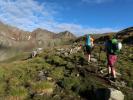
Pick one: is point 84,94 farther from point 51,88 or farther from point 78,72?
point 78,72

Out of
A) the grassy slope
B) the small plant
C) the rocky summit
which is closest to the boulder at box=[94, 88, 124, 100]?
the rocky summit

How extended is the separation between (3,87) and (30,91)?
228 centimetres

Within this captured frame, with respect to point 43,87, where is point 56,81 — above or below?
above

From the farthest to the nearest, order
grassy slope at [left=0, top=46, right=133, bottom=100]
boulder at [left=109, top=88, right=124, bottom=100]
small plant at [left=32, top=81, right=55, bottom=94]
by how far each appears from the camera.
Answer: small plant at [left=32, top=81, right=55, bottom=94] < grassy slope at [left=0, top=46, right=133, bottom=100] < boulder at [left=109, top=88, right=124, bottom=100]

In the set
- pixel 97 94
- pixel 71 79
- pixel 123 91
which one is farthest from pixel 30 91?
pixel 123 91

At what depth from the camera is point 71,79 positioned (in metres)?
22.1

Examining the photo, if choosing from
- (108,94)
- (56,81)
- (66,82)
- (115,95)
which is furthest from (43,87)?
(115,95)

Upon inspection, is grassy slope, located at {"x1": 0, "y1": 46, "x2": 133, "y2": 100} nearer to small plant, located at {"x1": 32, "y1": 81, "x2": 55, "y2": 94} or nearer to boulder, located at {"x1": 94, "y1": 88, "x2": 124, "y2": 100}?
small plant, located at {"x1": 32, "y1": 81, "x2": 55, "y2": 94}

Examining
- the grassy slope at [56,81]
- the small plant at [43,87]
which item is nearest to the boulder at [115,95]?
the grassy slope at [56,81]

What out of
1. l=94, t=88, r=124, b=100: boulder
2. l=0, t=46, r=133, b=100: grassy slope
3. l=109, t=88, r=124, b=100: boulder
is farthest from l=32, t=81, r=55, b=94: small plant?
l=109, t=88, r=124, b=100: boulder

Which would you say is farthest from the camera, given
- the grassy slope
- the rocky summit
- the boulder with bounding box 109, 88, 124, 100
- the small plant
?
the small plant

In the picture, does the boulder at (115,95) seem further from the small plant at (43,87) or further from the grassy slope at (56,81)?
the small plant at (43,87)

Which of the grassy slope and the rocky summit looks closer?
the rocky summit

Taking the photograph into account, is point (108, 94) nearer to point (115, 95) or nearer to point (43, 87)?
point (115, 95)
